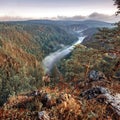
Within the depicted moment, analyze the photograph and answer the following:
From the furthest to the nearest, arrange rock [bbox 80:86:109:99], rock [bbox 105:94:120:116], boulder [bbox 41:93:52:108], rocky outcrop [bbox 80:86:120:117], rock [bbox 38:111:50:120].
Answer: rock [bbox 80:86:109:99] → rocky outcrop [bbox 80:86:120:117] → rock [bbox 105:94:120:116] → boulder [bbox 41:93:52:108] → rock [bbox 38:111:50:120]

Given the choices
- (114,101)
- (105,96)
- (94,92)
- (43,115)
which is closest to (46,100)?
(43,115)


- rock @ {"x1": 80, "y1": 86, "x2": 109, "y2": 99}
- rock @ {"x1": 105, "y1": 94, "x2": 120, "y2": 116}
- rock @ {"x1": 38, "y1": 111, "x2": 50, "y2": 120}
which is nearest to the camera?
rock @ {"x1": 38, "y1": 111, "x2": 50, "y2": 120}

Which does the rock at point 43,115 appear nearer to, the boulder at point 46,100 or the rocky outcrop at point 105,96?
the boulder at point 46,100

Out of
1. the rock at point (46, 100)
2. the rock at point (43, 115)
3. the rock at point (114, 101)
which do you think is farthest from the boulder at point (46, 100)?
the rock at point (114, 101)

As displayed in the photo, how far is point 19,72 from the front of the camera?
15300 cm

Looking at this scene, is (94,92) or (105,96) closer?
(105,96)

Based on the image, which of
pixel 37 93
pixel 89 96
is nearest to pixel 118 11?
pixel 89 96

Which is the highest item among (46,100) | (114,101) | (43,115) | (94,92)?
(46,100)

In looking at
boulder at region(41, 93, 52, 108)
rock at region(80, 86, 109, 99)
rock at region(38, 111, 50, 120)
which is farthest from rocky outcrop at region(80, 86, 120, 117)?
rock at region(38, 111, 50, 120)

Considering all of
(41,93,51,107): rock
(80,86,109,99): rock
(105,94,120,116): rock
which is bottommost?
(105,94,120,116): rock

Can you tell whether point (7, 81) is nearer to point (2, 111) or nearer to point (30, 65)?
point (30, 65)

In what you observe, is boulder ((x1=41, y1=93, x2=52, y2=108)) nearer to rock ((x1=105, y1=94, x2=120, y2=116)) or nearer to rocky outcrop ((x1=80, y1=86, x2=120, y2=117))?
rocky outcrop ((x1=80, y1=86, x2=120, y2=117))

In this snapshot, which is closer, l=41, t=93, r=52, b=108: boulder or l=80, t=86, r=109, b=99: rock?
l=41, t=93, r=52, b=108: boulder

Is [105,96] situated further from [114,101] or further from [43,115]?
[43,115]
